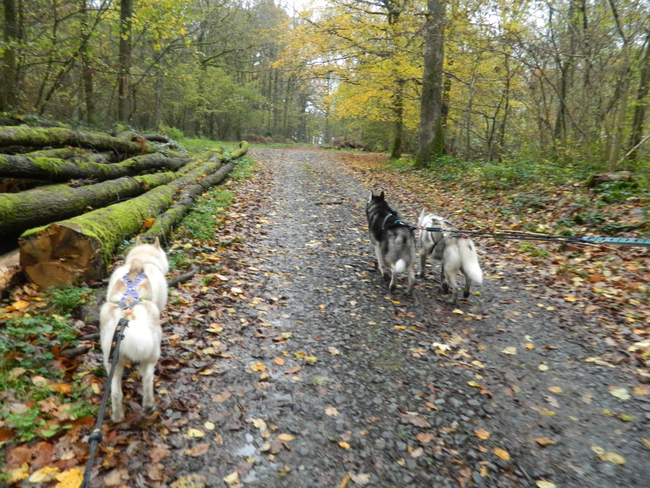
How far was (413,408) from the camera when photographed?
12.4ft

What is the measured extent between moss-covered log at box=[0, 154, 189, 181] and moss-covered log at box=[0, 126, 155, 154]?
3.67ft

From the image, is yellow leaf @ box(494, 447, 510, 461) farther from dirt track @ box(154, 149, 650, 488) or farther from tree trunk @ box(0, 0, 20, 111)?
tree trunk @ box(0, 0, 20, 111)

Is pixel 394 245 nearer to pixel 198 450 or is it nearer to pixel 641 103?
pixel 198 450

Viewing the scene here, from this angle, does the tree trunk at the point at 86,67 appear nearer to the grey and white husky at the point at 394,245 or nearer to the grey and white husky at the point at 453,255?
the grey and white husky at the point at 394,245

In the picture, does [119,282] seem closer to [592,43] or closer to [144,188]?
[144,188]

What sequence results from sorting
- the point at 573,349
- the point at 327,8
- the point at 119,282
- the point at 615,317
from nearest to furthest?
1. the point at 119,282
2. the point at 573,349
3. the point at 615,317
4. the point at 327,8

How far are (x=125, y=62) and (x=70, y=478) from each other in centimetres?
1752

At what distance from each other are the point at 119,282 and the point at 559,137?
600 inches

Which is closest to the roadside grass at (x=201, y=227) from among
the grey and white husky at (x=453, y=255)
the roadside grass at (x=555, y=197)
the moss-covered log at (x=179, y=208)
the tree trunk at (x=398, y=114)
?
the moss-covered log at (x=179, y=208)

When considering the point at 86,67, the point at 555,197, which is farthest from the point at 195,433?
the point at 86,67

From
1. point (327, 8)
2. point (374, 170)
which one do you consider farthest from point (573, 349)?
point (327, 8)

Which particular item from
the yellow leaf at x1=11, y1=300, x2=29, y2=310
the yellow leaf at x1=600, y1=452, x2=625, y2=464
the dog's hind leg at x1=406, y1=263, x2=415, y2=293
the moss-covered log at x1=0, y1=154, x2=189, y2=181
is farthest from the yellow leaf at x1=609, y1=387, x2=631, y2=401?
the moss-covered log at x1=0, y1=154, x2=189, y2=181

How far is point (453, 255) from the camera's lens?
5.86 meters

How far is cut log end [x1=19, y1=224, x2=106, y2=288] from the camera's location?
4.77m
